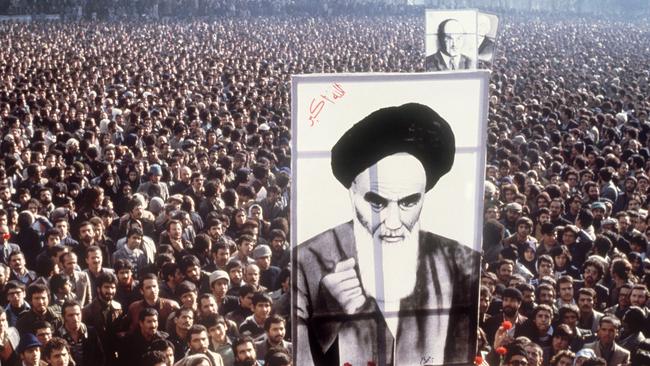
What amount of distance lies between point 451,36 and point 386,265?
1003 centimetres

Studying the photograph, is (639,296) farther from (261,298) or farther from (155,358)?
(155,358)

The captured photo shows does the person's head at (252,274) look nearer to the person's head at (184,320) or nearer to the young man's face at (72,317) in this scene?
the person's head at (184,320)

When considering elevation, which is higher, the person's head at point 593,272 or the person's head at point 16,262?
the person's head at point 16,262

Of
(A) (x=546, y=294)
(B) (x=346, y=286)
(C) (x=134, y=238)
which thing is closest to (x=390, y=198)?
(B) (x=346, y=286)

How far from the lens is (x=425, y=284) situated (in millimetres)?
3355

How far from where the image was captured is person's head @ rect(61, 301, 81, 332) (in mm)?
6207

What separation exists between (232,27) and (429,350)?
4164cm

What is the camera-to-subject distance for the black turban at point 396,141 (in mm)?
3314

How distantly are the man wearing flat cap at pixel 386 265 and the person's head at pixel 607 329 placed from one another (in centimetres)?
316

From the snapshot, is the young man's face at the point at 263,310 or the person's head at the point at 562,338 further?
the young man's face at the point at 263,310

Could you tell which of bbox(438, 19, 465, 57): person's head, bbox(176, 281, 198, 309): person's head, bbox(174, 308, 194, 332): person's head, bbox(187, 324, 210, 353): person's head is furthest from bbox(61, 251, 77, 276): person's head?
bbox(438, 19, 465, 57): person's head

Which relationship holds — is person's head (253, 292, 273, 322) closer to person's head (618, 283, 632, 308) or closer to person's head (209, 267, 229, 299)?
person's head (209, 267, 229, 299)

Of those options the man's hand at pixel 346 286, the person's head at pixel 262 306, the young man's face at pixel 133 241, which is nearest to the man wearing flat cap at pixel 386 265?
the man's hand at pixel 346 286
